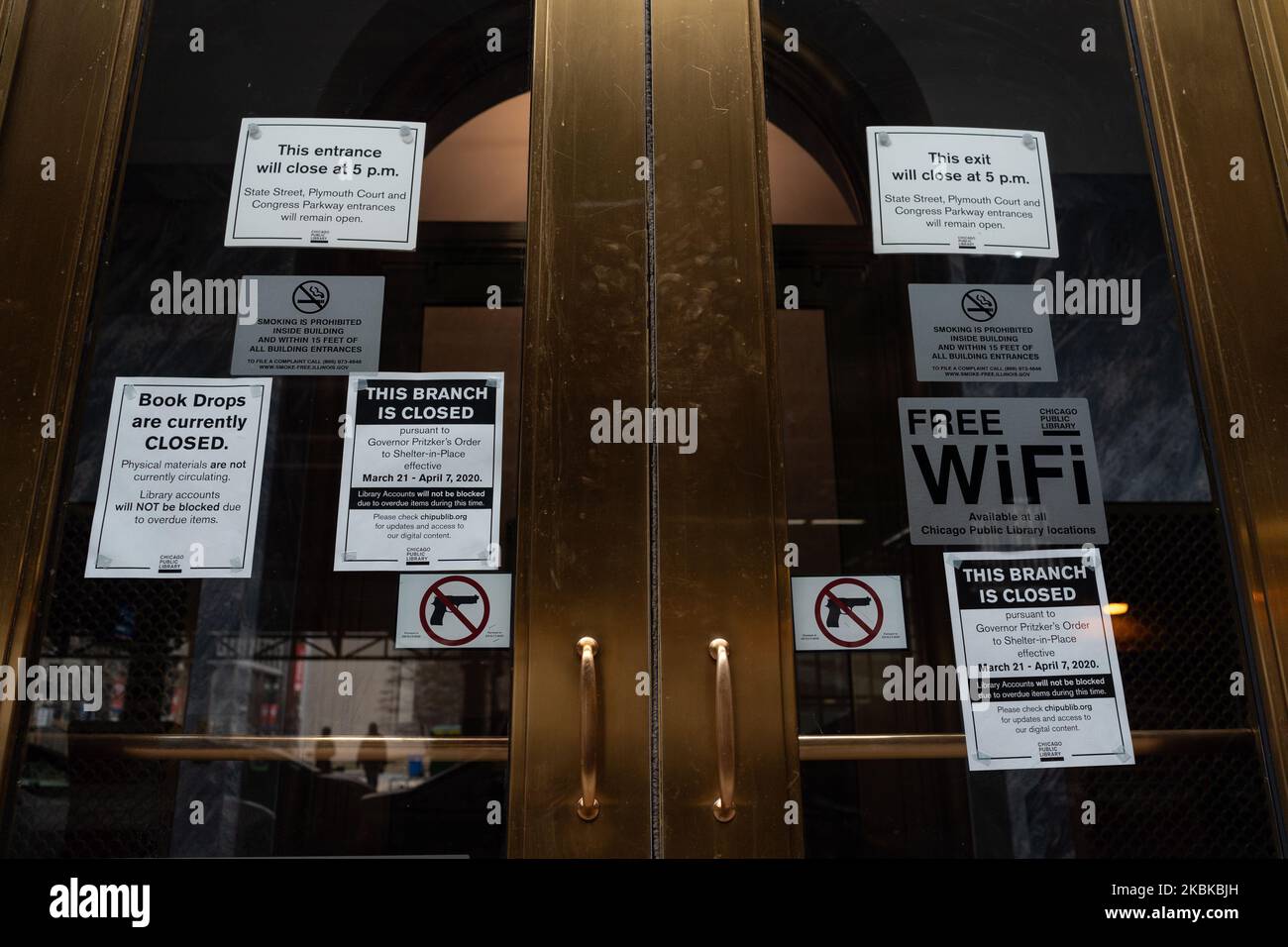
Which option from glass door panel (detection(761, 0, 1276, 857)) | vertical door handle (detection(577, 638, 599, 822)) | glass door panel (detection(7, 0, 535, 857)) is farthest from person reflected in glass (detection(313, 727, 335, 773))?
glass door panel (detection(761, 0, 1276, 857))

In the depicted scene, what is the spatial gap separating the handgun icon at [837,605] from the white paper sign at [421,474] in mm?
598

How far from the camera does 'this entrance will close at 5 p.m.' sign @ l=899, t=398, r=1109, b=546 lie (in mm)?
1776

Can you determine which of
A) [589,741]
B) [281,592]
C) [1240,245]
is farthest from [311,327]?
[1240,245]

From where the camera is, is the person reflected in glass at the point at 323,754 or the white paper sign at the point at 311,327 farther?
the white paper sign at the point at 311,327

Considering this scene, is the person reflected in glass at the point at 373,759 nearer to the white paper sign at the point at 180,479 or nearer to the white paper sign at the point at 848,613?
the white paper sign at the point at 180,479

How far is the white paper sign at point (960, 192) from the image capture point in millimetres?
1907

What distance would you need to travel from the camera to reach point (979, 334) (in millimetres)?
1861

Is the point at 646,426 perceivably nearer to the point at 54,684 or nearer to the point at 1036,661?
the point at 1036,661

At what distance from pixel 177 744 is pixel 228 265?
892mm

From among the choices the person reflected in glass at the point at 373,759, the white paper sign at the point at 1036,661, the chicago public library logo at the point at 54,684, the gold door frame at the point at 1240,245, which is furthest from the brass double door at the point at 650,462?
the gold door frame at the point at 1240,245
